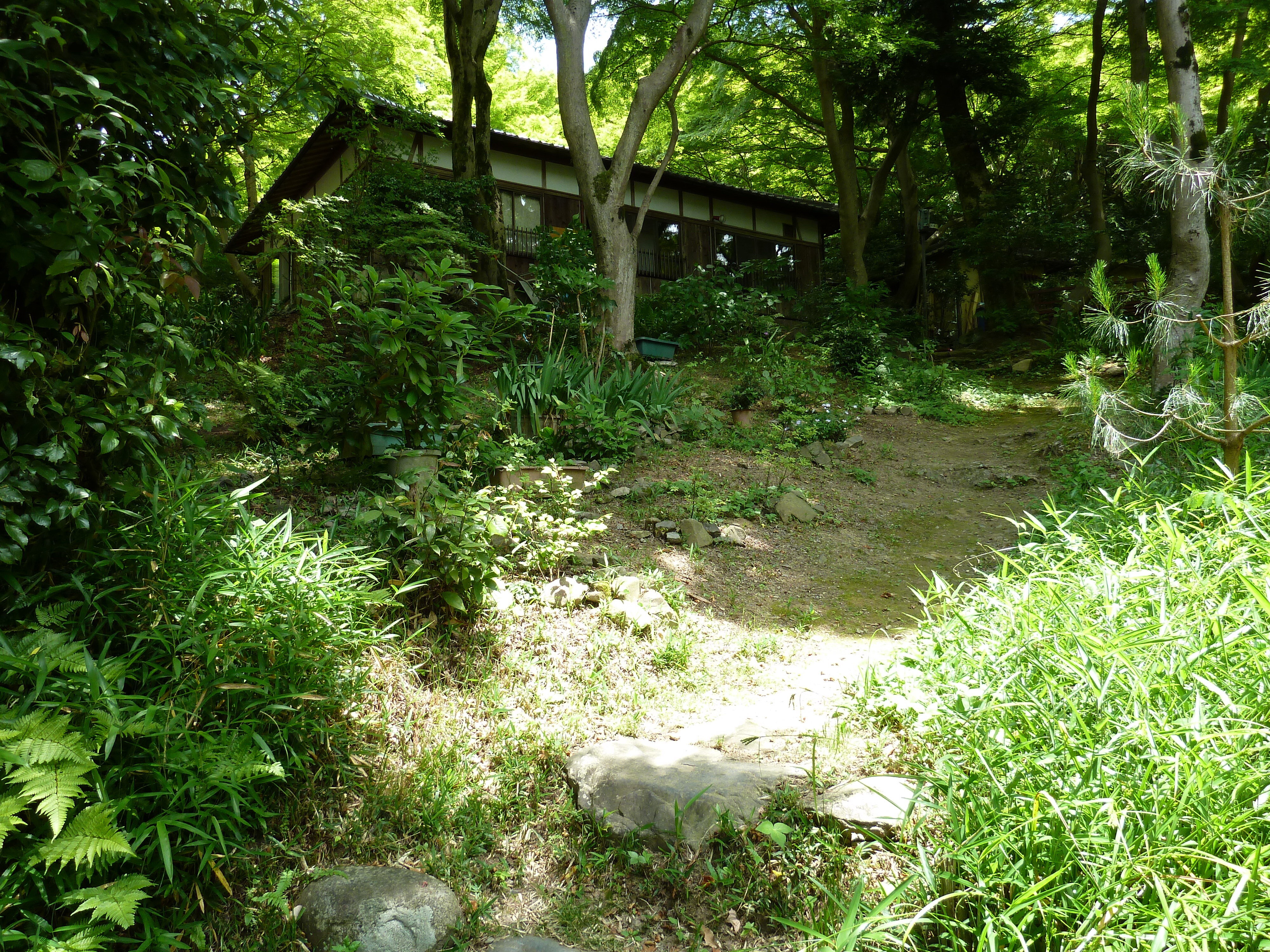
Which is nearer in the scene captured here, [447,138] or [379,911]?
[379,911]

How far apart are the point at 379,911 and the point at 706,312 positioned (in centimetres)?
917

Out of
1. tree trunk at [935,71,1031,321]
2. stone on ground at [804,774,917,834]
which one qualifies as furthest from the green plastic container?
stone on ground at [804,774,917,834]

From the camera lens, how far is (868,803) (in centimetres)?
Answer: 221

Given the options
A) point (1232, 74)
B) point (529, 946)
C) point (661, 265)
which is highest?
point (1232, 74)

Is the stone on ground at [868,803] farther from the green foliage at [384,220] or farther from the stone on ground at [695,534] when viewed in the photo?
the green foliage at [384,220]

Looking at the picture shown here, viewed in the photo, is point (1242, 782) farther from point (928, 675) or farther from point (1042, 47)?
point (1042, 47)

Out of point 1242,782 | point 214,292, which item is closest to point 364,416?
point 1242,782

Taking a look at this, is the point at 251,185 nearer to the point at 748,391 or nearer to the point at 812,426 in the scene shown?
the point at 748,391

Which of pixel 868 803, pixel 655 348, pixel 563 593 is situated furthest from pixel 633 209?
pixel 868 803

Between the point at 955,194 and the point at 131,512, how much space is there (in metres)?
19.2

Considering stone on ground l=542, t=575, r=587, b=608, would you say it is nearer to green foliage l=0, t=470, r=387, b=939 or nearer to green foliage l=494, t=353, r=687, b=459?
green foliage l=0, t=470, r=387, b=939

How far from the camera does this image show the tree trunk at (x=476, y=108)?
9336mm

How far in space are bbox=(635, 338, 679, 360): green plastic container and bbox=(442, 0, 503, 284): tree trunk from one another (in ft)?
6.68

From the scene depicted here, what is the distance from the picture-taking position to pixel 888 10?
42.5ft
